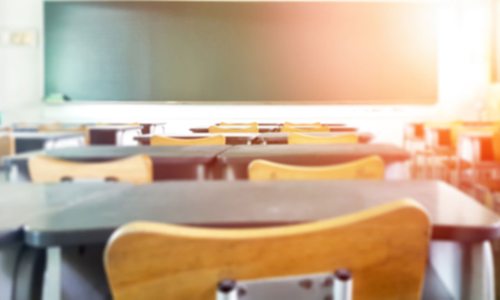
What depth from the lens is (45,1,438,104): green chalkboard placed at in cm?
123

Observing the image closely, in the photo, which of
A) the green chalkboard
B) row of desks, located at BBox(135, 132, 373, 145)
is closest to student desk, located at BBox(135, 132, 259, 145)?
row of desks, located at BBox(135, 132, 373, 145)

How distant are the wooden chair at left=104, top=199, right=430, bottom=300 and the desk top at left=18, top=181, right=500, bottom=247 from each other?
116mm

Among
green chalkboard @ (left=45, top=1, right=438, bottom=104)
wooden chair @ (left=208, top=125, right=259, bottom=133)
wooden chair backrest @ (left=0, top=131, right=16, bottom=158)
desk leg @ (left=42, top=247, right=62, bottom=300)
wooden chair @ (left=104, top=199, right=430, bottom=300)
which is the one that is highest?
green chalkboard @ (left=45, top=1, right=438, bottom=104)

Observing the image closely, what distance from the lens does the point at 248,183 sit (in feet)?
2.77

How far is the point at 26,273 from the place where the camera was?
0.59 meters

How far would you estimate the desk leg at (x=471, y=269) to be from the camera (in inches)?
23.5

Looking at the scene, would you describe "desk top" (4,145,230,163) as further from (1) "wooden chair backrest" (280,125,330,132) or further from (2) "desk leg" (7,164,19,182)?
(1) "wooden chair backrest" (280,125,330,132)

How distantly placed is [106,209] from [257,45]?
2.55 meters

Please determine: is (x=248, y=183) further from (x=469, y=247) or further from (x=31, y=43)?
(x=31, y=43)

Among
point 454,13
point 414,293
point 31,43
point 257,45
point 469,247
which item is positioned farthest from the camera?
point 454,13

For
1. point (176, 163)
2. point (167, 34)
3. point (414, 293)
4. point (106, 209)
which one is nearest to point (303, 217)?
point (414, 293)

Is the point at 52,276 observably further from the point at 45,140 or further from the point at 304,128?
the point at 304,128

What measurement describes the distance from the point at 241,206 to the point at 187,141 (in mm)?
444

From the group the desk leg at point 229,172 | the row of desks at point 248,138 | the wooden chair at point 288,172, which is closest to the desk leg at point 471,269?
the wooden chair at point 288,172
